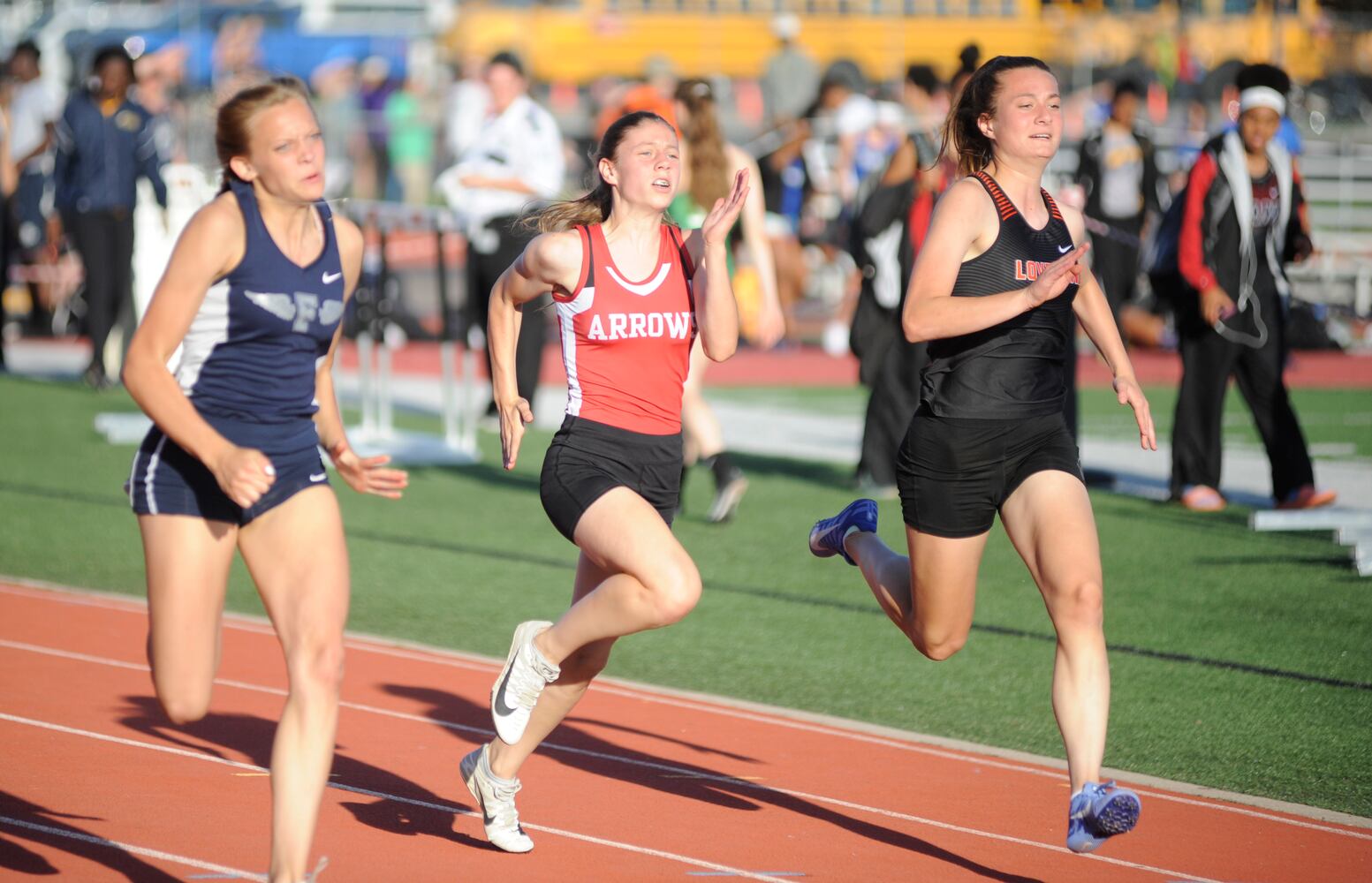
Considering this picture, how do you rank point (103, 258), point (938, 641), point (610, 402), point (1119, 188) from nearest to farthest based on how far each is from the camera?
1. point (610, 402)
2. point (938, 641)
3. point (103, 258)
4. point (1119, 188)

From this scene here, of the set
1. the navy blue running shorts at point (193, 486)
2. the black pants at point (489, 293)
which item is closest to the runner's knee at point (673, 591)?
the navy blue running shorts at point (193, 486)

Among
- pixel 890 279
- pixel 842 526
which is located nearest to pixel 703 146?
pixel 890 279

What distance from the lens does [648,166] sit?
5449 millimetres

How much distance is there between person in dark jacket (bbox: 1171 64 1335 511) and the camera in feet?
35.0

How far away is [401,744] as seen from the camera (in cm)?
647

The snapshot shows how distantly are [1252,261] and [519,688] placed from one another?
6.94 m

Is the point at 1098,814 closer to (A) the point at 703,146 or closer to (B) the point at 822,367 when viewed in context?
(A) the point at 703,146

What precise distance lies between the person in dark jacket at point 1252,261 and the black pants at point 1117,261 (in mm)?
4759

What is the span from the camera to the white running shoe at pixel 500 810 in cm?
519

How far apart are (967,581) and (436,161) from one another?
68.1 ft

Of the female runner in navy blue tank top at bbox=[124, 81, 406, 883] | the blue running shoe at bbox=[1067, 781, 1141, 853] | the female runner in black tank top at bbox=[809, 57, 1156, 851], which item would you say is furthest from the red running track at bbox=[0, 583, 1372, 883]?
the female runner in navy blue tank top at bbox=[124, 81, 406, 883]

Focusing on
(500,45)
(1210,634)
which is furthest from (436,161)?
(1210,634)

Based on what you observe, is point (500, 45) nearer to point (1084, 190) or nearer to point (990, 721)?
point (1084, 190)

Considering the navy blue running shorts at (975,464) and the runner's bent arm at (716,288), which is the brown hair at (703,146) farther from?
the navy blue running shorts at (975,464)
